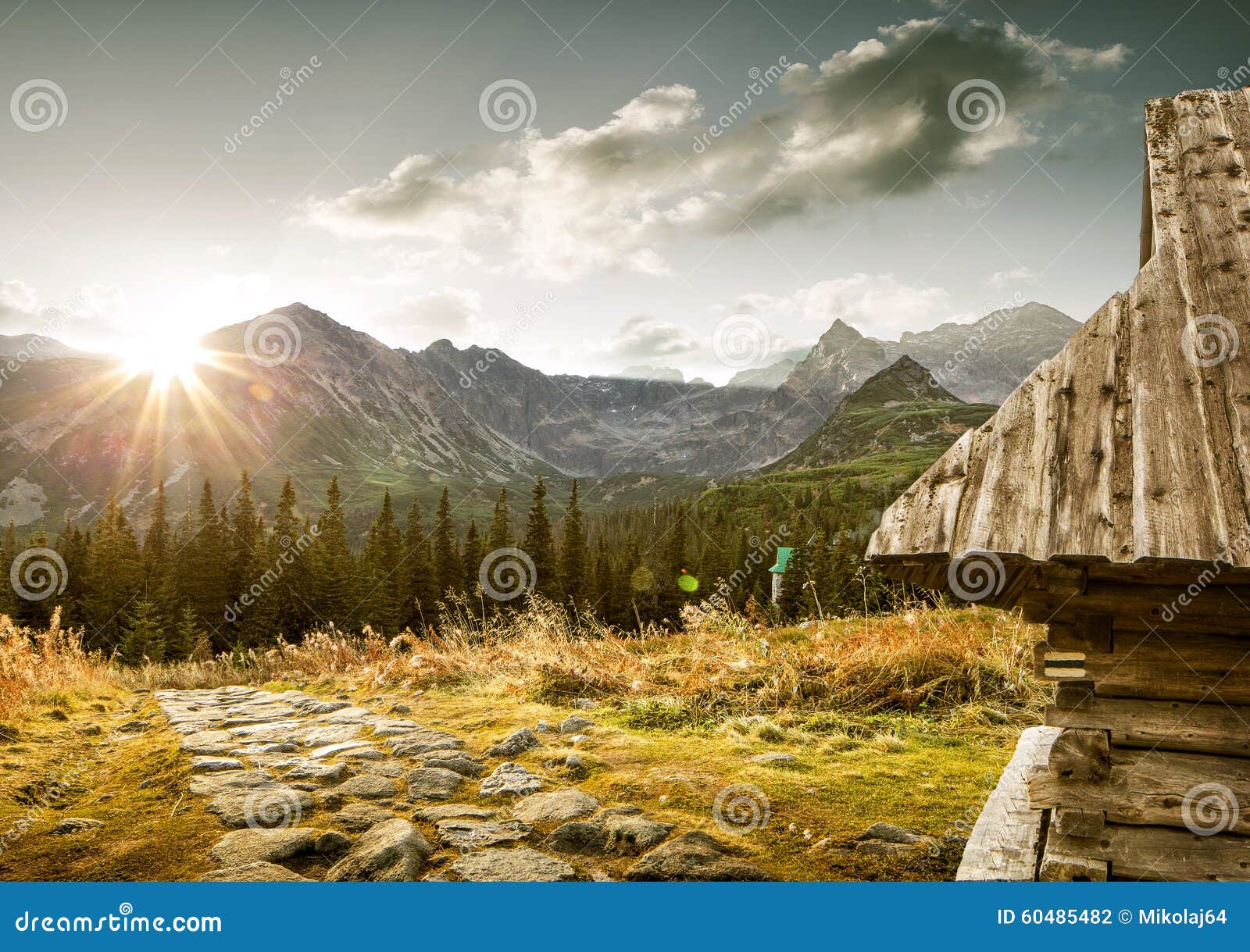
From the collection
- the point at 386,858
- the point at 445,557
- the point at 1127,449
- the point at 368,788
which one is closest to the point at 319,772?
the point at 368,788

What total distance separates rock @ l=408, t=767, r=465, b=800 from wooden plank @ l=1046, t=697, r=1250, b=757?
3986 mm

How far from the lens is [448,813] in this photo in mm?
4520

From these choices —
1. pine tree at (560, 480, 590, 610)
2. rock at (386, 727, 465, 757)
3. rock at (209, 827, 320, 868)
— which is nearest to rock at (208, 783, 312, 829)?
rock at (209, 827, 320, 868)

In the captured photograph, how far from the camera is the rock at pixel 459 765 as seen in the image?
554cm

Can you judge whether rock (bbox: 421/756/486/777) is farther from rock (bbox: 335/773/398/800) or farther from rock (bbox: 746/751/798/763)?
rock (bbox: 746/751/798/763)

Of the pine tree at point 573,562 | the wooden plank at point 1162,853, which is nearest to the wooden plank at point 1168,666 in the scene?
the wooden plank at point 1162,853

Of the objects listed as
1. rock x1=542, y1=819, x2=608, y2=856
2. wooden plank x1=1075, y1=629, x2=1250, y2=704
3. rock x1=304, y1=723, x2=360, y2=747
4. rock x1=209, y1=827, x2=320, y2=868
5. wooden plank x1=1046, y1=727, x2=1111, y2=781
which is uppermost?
wooden plank x1=1075, y1=629, x2=1250, y2=704

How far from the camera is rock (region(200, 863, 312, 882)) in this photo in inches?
136

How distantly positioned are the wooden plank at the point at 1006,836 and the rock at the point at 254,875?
3560 millimetres

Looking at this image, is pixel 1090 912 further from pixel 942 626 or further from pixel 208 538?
pixel 208 538

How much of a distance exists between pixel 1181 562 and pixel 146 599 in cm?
3858

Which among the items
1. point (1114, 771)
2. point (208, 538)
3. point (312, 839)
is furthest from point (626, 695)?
point (208, 538)

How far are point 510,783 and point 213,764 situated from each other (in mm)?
2354

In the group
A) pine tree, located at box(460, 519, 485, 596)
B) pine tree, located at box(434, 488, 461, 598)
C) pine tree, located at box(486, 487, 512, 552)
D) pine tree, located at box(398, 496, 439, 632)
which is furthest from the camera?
pine tree, located at box(486, 487, 512, 552)
